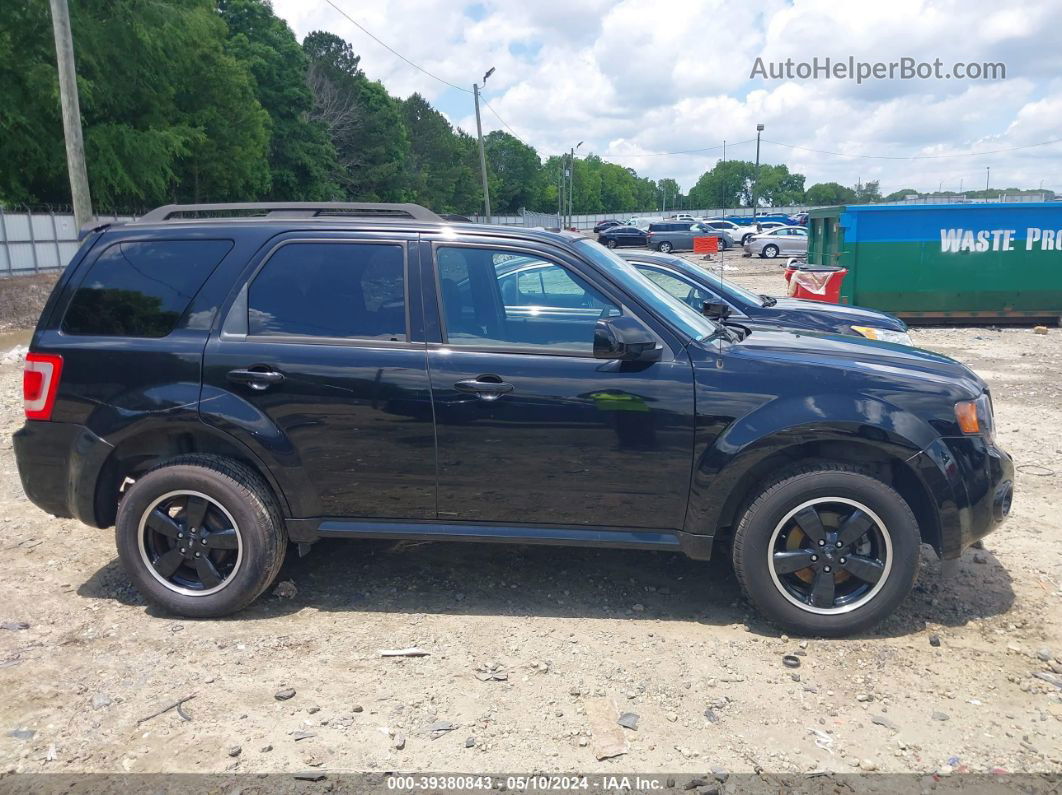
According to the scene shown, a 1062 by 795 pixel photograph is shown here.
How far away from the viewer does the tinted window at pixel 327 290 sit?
4293 millimetres

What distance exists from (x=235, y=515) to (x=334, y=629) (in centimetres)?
74

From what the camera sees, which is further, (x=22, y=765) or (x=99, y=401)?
(x=99, y=401)

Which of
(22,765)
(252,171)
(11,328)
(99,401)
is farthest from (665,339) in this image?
(252,171)

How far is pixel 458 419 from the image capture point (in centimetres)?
414

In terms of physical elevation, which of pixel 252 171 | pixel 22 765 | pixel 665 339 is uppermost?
pixel 252 171

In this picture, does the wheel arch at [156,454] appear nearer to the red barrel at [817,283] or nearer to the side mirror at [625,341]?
the side mirror at [625,341]

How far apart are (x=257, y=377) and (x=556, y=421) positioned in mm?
1454

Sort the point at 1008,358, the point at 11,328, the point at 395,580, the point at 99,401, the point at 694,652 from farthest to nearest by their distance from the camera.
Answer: the point at 11,328 → the point at 1008,358 → the point at 395,580 → the point at 99,401 → the point at 694,652

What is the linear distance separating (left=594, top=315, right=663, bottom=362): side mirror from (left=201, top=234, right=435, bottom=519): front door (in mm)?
856

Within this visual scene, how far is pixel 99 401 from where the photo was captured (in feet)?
14.1

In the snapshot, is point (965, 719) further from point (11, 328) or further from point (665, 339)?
point (11, 328)

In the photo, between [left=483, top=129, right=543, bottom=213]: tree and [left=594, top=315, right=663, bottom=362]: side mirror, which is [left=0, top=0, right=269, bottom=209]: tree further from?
[left=483, top=129, right=543, bottom=213]: tree

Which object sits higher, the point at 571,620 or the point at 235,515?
the point at 235,515

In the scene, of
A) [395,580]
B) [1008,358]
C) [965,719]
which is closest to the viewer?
[965,719]
